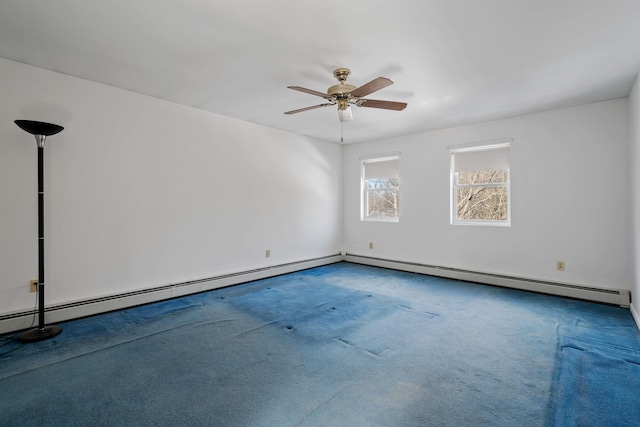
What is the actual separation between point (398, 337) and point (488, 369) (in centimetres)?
75

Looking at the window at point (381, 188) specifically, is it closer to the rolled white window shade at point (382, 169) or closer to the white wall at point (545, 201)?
the rolled white window shade at point (382, 169)

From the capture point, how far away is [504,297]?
402 centimetres

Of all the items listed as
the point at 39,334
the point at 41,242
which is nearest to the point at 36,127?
the point at 41,242

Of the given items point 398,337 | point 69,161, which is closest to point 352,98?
point 398,337

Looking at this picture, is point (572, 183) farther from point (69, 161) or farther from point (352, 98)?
point (69, 161)

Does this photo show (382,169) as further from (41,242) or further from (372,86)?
(41,242)

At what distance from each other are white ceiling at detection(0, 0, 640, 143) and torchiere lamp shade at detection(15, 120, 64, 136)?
0.64 meters

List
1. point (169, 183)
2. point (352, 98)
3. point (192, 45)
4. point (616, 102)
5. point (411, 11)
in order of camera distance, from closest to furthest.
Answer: point (411, 11) < point (192, 45) < point (352, 98) < point (616, 102) < point (169, 183)

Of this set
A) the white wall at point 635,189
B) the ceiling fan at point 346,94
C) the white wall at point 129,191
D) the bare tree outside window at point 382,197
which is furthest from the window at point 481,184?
the white wall at point 129,191

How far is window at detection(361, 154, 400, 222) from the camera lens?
591cm

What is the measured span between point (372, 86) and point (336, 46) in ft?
1.41

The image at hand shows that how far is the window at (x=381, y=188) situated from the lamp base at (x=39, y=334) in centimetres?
492

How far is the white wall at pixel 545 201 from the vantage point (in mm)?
3744

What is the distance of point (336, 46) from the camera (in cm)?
252
